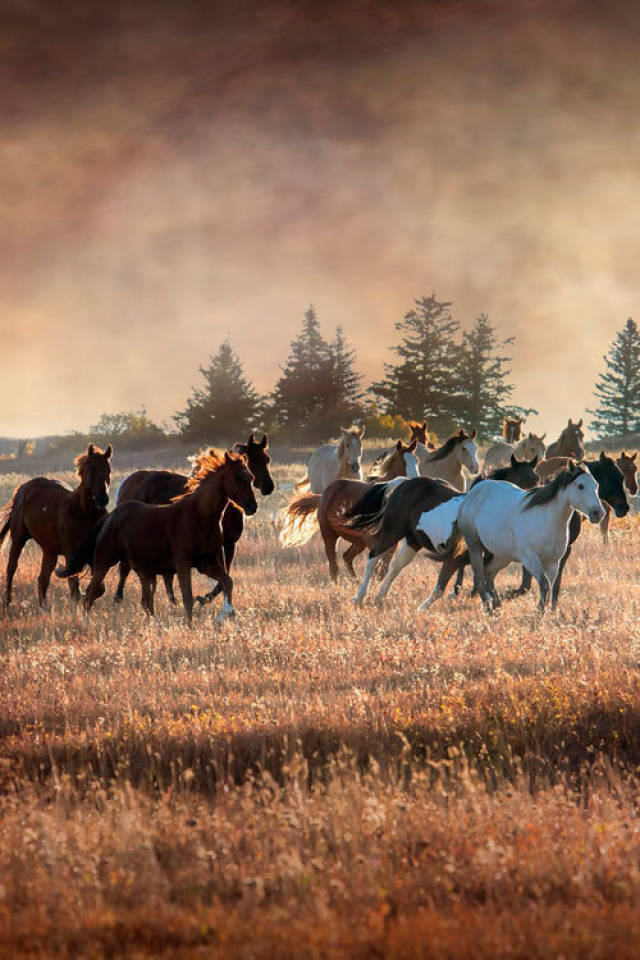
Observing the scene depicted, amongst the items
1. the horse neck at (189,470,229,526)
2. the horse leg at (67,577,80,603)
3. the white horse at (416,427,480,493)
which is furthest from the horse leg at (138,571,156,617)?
the white horse at (416,427,480,493)

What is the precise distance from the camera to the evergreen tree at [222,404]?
185 feet

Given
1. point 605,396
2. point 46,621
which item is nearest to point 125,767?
point 46,621

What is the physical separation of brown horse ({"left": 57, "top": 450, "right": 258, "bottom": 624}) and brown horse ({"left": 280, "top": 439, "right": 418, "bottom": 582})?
111 inches

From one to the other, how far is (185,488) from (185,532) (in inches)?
80.7

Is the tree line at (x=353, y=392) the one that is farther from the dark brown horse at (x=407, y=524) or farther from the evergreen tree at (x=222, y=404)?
the dark brown horse at (x=407, y=524)

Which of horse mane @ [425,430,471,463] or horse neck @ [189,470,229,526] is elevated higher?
horse mane @ [425,430,471,463]

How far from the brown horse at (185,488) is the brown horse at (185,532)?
3.27ft

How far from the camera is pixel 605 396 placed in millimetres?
63875

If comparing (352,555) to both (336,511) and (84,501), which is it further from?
(84,501)

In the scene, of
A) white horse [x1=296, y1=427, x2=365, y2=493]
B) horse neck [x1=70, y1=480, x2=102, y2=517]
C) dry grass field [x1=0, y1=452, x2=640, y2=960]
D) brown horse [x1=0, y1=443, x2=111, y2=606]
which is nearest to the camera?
dry grass field [x1=0, y1=452, x2=640, y2=960]

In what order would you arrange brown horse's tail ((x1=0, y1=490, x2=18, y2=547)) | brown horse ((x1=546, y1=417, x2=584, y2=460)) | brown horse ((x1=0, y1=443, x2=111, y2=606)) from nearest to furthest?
brown horse ((x1=0, y1=443, x2=111, y2=606))
brown horse's tail ((x1=0, y1=490, x2=18, y2=547))
brown horse ((x1=546, y1=417, x2=584, y2=460))

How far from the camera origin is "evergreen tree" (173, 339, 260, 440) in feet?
185

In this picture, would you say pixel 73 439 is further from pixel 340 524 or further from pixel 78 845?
pixel 78 845

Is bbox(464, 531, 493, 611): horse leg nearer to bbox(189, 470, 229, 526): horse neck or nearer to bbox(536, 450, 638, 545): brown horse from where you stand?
bbox(189, 470, 229, 526): horse neck
